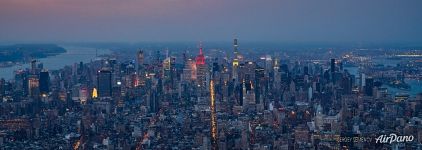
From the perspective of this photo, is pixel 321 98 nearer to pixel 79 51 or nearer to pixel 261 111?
pixel 261 111

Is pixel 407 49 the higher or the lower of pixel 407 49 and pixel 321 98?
the higher

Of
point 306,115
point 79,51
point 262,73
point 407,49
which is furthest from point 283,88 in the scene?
point 79,51

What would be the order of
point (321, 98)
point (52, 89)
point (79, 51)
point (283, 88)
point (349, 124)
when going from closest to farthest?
point (349, 124) → point (321, 98) → point (283, 88) → point (52, 89) → point (79, 51)

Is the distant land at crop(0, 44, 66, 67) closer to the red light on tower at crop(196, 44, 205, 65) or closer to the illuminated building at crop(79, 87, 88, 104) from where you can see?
the illuminated building at crop(79, 87, 88, 104)

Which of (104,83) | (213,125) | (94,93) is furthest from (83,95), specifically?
(213,125)

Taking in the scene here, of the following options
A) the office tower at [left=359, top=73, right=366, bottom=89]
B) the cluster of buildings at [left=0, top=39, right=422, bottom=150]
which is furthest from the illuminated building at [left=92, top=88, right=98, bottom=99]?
the office tower at [left=359, top=73, right=366, bottom=89]

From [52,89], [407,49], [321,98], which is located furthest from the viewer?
[52,89]

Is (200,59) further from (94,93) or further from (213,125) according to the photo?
(213,125)
